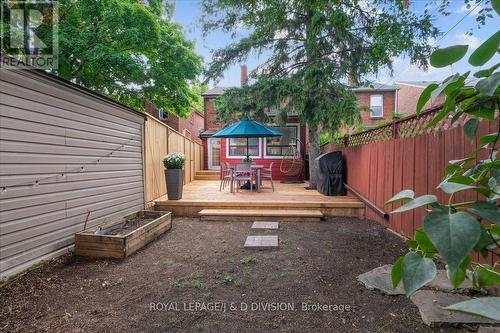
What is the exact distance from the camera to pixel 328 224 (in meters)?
4.42

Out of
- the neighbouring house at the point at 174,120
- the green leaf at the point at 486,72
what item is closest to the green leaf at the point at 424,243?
the green leaf at the point at 486,72

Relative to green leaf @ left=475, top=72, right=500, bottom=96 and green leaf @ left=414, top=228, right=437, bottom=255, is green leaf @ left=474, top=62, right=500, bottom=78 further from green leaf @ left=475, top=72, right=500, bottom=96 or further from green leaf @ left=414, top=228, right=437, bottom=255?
green leaf @ left=414, top=228, right=437, bottom=255

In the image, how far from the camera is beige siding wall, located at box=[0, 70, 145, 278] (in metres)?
2.38

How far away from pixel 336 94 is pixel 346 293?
5.22 m

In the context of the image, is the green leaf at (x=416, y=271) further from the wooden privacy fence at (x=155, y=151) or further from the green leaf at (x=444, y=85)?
the wooden privacy fence at (x=155, y=151)

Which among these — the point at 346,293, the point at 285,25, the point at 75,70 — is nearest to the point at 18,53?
the point at 75,70

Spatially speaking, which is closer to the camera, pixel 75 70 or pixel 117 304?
pixel 117 304

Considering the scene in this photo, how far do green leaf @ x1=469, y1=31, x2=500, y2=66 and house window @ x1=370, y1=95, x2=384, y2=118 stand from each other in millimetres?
15301

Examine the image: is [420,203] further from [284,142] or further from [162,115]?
[162,115]

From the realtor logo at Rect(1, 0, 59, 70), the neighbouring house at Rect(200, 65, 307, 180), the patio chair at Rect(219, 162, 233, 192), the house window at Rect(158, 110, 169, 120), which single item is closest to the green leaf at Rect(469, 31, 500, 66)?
the patio chair at Rect(219, 162, 233, 192)

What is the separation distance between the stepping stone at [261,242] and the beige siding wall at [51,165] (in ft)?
6.91

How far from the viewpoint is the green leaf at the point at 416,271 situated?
1.78ft

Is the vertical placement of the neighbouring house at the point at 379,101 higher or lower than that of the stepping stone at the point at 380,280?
higher

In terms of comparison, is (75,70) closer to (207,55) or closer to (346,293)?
(207,55)
